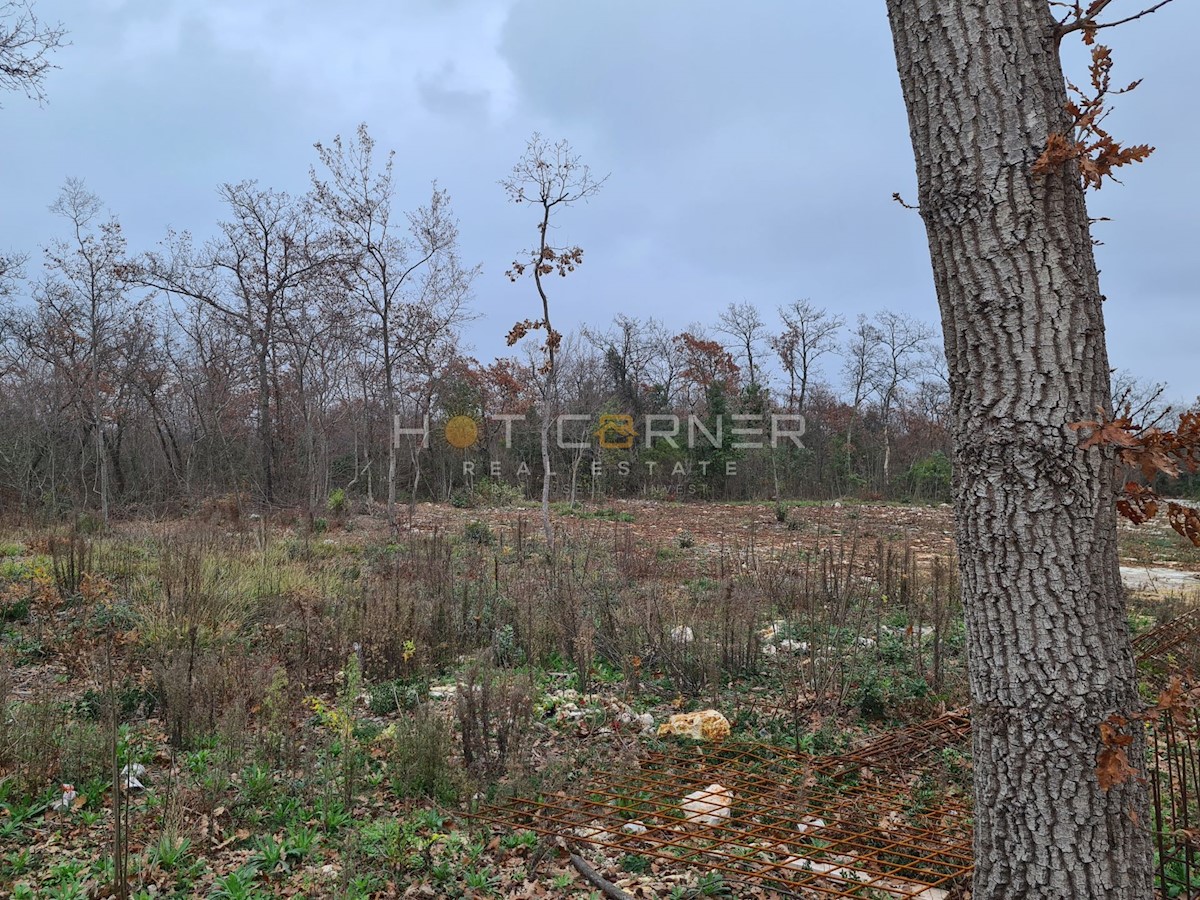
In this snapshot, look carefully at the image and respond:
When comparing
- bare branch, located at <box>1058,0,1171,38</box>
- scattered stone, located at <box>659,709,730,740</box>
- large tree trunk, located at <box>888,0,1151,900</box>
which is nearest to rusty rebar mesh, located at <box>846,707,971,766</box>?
scattered stone, located at <box>659,709,730,740</box>

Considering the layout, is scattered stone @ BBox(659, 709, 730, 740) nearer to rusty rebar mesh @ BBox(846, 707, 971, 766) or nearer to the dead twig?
rusty rebar mesh @ BBox(846, 707, 971, 766)

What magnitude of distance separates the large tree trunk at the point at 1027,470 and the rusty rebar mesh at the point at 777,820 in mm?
603

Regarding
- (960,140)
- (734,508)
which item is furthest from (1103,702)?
(734,508)

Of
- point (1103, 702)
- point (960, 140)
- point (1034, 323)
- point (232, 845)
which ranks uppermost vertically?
point (960, 140)

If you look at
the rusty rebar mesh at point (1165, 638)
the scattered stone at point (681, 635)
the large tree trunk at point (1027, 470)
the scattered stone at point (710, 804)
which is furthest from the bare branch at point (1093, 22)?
the scattered stone at point (681, 635)

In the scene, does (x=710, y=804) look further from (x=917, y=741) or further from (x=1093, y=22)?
(x=1093, y=22)

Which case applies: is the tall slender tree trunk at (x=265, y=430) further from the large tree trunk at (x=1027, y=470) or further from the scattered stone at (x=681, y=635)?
the large tree trunk at (x=1027, y=470)

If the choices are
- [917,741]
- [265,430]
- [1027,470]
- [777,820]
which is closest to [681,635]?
[917,741]

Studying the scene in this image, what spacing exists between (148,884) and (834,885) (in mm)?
2388

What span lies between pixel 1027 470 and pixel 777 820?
1902 mm

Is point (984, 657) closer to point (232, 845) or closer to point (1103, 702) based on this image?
point (1103, 702)

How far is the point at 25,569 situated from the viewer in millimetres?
7066

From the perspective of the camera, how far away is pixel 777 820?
3016 millimetres

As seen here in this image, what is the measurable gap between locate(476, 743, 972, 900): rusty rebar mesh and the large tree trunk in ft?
1.98
